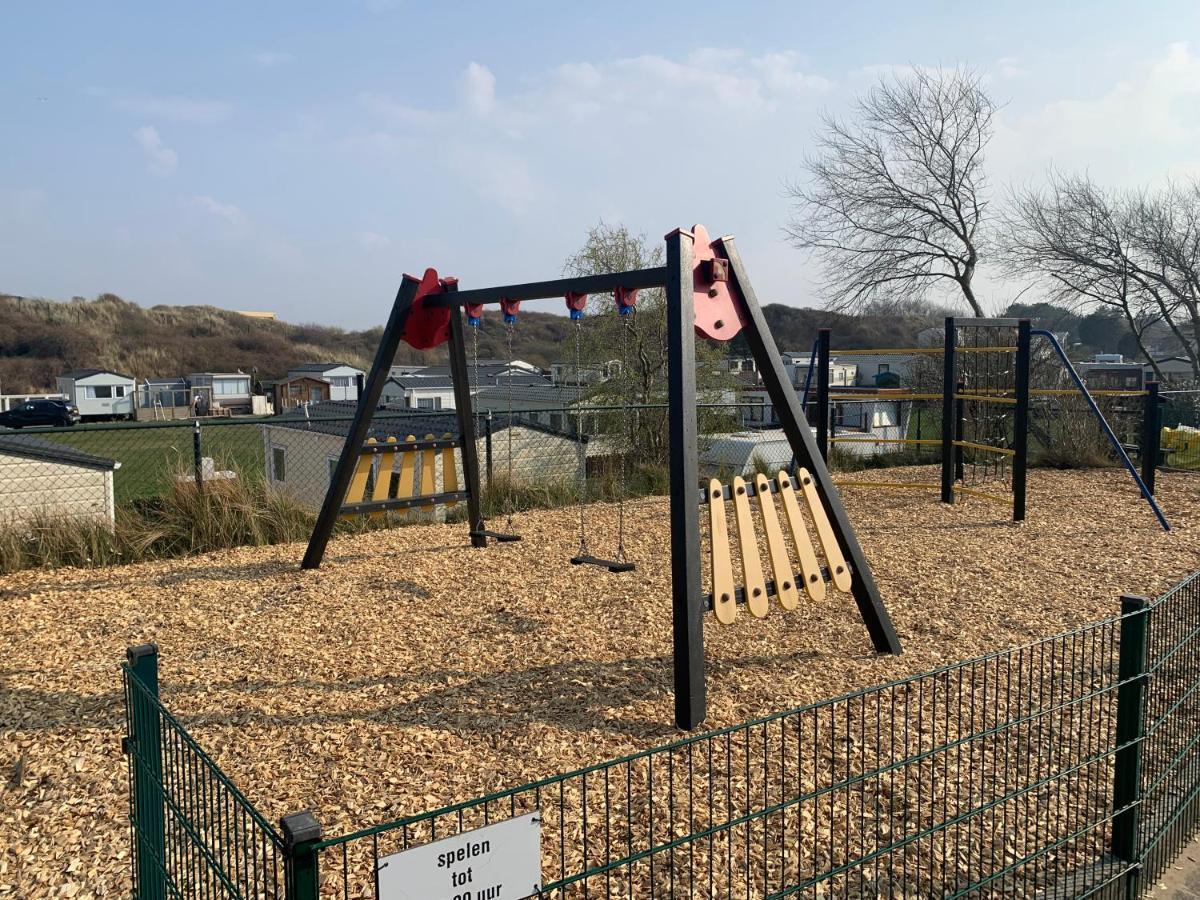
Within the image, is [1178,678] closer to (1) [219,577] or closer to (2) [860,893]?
(2) [860,893]

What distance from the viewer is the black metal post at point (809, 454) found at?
15.0 feet

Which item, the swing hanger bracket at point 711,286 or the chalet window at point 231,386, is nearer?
the swing hanger bracket at point 711,286

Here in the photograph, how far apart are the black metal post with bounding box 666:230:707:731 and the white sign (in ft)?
7.19

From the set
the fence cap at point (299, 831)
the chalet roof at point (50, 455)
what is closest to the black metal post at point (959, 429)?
the fence cap at point (299, 831)

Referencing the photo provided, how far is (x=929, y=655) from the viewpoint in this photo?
4.80 metres

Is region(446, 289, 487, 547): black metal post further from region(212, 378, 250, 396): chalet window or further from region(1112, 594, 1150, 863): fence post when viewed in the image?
region(212, 378, 250, 396): chalet window

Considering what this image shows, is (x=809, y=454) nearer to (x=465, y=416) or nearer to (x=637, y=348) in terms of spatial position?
(x=465, y=416)

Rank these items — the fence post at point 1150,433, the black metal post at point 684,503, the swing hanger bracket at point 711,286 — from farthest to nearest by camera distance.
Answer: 1. the fence post at point 1150,433
2. the swing hanger bracket at point 711,286
3. the black metal post at point 684,503

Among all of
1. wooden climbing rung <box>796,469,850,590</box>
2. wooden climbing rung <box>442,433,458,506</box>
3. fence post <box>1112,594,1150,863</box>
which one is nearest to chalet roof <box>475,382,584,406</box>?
wooden climbing rung <box>442,433,458,506</box>

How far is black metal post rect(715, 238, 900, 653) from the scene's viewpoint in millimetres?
4582

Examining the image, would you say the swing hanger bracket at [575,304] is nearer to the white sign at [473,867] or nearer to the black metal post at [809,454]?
the black metal post at [809,454]

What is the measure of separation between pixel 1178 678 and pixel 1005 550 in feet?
10.1

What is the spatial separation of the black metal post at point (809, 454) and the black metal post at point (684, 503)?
56 cm

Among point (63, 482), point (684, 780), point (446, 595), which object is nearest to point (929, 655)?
point (684, 780)
